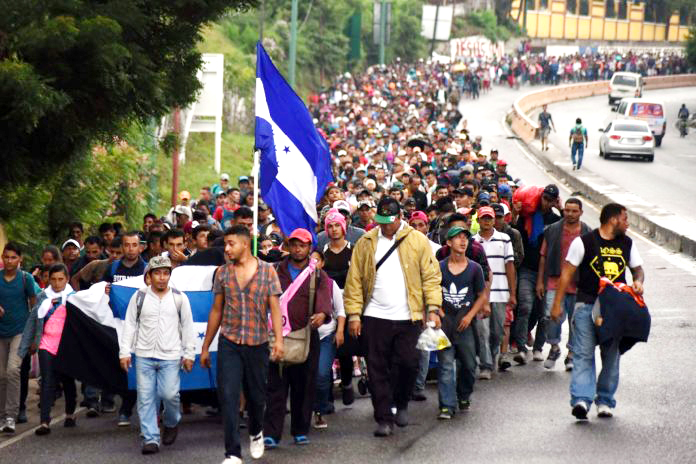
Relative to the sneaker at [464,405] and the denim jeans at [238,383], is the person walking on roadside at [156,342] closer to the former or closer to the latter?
the denim jeans at [238,383]

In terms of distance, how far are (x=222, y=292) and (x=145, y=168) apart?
15.3 meters

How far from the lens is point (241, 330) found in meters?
10.1

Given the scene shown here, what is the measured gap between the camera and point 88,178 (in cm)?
1984

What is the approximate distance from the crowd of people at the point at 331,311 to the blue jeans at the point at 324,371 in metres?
0.01

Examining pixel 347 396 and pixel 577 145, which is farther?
pixel 577 145

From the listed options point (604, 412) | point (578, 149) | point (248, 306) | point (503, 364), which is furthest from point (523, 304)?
point (578, 149)

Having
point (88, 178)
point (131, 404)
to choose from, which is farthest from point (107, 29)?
point (88, 178)

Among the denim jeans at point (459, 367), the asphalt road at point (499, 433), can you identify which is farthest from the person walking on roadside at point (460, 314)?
the asphalt road at point (499, 433)

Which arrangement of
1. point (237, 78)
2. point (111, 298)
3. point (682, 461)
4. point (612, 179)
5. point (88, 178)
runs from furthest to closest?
point (237, 78), point (612, 179), point (88, 178), point (111, 298), point (682, 461)

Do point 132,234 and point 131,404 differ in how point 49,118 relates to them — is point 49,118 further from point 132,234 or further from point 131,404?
point 131,404

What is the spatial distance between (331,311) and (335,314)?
0.73 ft

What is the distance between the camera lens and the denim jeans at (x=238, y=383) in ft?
33.0

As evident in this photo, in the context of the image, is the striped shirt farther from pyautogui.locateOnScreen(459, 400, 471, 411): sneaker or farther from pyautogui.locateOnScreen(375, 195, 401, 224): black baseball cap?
pyautogui.locateOnScreen(375, 195, 401, 224): black baseball cap

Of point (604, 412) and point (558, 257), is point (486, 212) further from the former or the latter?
point (604, 412)
